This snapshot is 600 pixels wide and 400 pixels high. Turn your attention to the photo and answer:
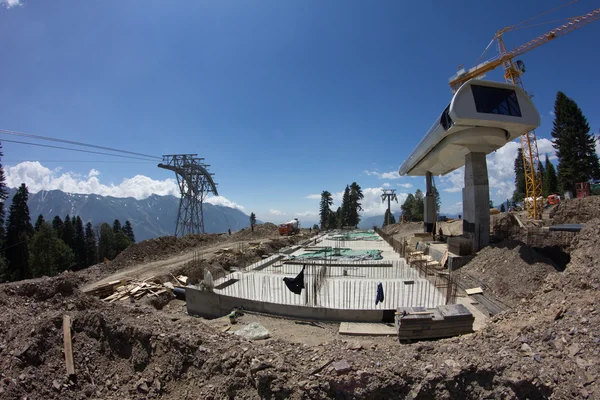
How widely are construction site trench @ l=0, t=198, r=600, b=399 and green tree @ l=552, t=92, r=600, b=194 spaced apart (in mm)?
50893

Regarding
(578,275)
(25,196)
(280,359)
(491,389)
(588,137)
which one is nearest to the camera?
(491,389)

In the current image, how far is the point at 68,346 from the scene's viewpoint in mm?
7609

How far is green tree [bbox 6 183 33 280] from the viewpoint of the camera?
36.9 m

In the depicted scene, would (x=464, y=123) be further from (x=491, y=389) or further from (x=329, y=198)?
(x=329, y=198)

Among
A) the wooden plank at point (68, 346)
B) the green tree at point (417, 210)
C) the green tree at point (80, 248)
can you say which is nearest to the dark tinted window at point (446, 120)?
the wooden plank at point (68, 346)

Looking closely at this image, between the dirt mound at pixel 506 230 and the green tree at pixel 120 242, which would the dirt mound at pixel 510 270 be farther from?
the green tree at pixel 120 242

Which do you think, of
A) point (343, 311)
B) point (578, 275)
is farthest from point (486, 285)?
point (343, 311)

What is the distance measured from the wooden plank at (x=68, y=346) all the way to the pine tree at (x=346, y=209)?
68.7m

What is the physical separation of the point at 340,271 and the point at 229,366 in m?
12.0

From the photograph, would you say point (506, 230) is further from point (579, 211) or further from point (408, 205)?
point (408, 205)

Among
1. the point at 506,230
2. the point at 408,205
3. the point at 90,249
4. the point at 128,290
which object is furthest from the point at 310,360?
the point at 408,205

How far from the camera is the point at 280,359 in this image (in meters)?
6.83

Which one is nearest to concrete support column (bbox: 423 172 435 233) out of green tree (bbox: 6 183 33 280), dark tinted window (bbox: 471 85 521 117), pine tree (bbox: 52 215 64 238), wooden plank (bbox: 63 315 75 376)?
dark tinted window (bbox: 471 85 521 117)

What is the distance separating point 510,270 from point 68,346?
54.9 feet
